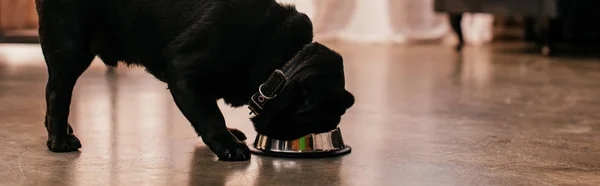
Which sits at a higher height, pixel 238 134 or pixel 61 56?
pixel 61 56

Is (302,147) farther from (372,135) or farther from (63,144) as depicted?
(63,144)

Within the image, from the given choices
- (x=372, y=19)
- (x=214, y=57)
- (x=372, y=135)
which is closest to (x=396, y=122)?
(x=372, y=135)

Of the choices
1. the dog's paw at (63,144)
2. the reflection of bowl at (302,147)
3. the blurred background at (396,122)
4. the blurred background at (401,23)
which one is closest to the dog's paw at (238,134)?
the blurred background at (396,122)

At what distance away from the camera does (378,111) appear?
2.69 m

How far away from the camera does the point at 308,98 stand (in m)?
1.75

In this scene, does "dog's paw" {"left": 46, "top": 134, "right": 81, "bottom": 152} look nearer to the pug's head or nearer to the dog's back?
the dog's back

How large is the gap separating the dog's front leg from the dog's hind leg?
233mm

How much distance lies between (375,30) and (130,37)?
4124 mm

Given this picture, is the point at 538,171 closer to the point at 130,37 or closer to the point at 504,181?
the point at 504,181

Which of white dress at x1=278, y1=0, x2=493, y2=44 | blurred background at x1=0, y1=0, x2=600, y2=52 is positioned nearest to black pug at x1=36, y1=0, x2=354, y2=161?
blurred background at x1=0, y1=0, x2=600, y2=52

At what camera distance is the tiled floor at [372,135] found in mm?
1700

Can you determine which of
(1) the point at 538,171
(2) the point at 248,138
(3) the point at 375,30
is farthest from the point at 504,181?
(3) the point at 375,30

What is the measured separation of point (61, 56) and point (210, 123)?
1.16ft

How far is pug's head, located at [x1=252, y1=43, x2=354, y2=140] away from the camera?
1.73 metres
